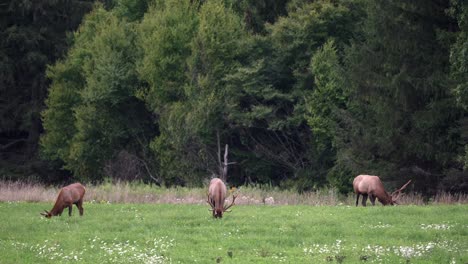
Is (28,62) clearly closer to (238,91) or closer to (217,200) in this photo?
(238,91)

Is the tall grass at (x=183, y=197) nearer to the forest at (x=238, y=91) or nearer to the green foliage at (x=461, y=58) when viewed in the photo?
the green foliage at (x=461, y=58)

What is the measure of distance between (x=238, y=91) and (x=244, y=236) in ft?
93.7

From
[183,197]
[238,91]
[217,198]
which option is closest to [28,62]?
[238,91]

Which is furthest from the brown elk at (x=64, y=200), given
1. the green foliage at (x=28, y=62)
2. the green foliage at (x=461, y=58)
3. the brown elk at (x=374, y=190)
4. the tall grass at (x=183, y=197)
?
the green foliage at (x=28, y=62)

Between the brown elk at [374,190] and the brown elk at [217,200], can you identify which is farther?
the brown elk at [374,190]

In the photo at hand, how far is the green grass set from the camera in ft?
58.1

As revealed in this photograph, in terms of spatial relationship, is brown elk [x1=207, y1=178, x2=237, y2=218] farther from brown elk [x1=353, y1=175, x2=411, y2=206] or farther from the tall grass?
brown elk [x1=353, y1=175, x2=411, y2=206]

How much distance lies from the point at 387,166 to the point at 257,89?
420 inches

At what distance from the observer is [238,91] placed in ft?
160

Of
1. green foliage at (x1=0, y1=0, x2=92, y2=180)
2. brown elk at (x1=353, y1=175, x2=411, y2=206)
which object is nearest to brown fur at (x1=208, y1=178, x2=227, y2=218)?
brown elk at (x1=353, y1=175, x2=411, y2=206)

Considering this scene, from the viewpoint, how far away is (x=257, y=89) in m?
48.2

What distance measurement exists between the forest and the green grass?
10800 millimetres

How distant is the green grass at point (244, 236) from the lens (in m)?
17.7

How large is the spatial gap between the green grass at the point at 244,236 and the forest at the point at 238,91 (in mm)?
10800
